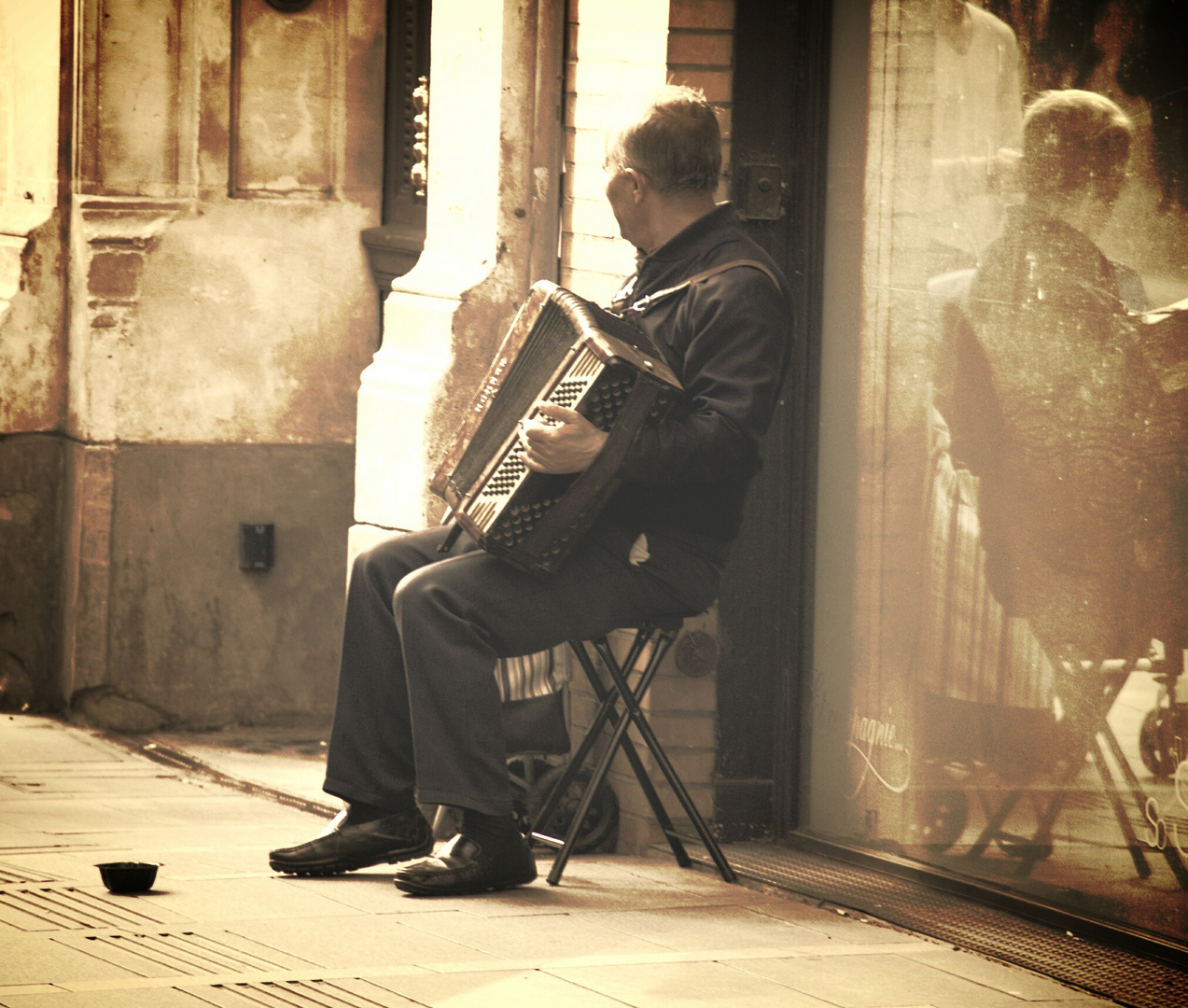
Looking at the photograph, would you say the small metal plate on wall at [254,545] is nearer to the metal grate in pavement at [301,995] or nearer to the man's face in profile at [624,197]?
the man's face in profile at [624,197]

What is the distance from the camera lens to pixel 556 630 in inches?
185

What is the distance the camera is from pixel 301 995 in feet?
12.5

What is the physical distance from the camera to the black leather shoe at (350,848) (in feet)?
16.1

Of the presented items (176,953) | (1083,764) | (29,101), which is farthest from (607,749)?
(29,101)

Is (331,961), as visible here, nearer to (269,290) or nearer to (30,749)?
(30,749)

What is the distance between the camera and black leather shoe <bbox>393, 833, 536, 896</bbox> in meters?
4.68

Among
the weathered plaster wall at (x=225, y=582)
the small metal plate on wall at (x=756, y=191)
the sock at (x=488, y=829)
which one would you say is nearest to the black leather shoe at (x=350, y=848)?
the sock at (x=488, y=829)

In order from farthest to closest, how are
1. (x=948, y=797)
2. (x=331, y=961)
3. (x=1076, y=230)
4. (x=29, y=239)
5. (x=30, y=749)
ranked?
1. (x=29, y=239)
2. (x=30, y=749)
3. (x=948, y=797)
4. (x=1076, y=230)
5. (x=331, y=961)

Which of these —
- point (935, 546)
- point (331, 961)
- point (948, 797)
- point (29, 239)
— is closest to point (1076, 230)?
point (935, 546)

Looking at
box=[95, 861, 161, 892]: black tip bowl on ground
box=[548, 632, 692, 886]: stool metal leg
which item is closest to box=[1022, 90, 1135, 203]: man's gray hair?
box=[548, 632, 692, 886]: stool metal leg

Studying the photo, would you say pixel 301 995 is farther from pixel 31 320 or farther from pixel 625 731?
pixel 31 320

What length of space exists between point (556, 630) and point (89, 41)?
12.0ft

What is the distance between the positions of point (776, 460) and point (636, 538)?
0.75 metres

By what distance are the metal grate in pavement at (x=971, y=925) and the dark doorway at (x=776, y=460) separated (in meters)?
0.21
